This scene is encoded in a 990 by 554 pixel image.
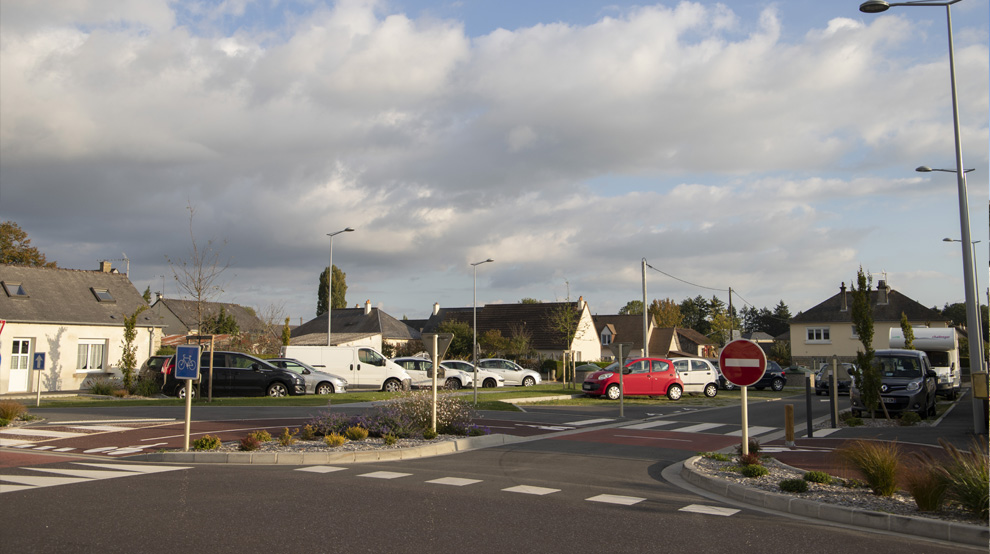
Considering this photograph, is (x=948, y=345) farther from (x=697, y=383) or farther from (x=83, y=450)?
(x=83, y=450)

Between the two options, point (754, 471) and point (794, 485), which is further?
point (754, 471)

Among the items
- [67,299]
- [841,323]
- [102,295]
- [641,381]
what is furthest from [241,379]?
[841,323]

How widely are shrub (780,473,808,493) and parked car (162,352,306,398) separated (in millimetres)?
19535

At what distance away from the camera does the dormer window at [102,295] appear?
36225 millimetres

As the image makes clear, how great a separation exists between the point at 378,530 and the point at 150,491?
3.53m

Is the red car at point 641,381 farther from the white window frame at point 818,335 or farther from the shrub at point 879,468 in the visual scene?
the white window frame at point 818,335

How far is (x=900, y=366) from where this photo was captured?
802 inches

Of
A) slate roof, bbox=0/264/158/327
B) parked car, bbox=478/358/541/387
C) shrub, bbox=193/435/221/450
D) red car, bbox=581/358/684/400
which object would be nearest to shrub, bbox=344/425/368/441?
shrub, bbox=193/435/221/450

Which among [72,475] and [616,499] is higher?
[72,475]

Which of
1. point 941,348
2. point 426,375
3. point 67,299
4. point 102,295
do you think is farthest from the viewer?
point 102,295

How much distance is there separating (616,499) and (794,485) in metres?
2.14

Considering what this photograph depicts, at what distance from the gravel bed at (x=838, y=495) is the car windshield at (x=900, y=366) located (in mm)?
11233

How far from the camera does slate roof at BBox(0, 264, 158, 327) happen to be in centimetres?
3206

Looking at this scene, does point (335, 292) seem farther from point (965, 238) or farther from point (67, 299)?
point (965, 238)
